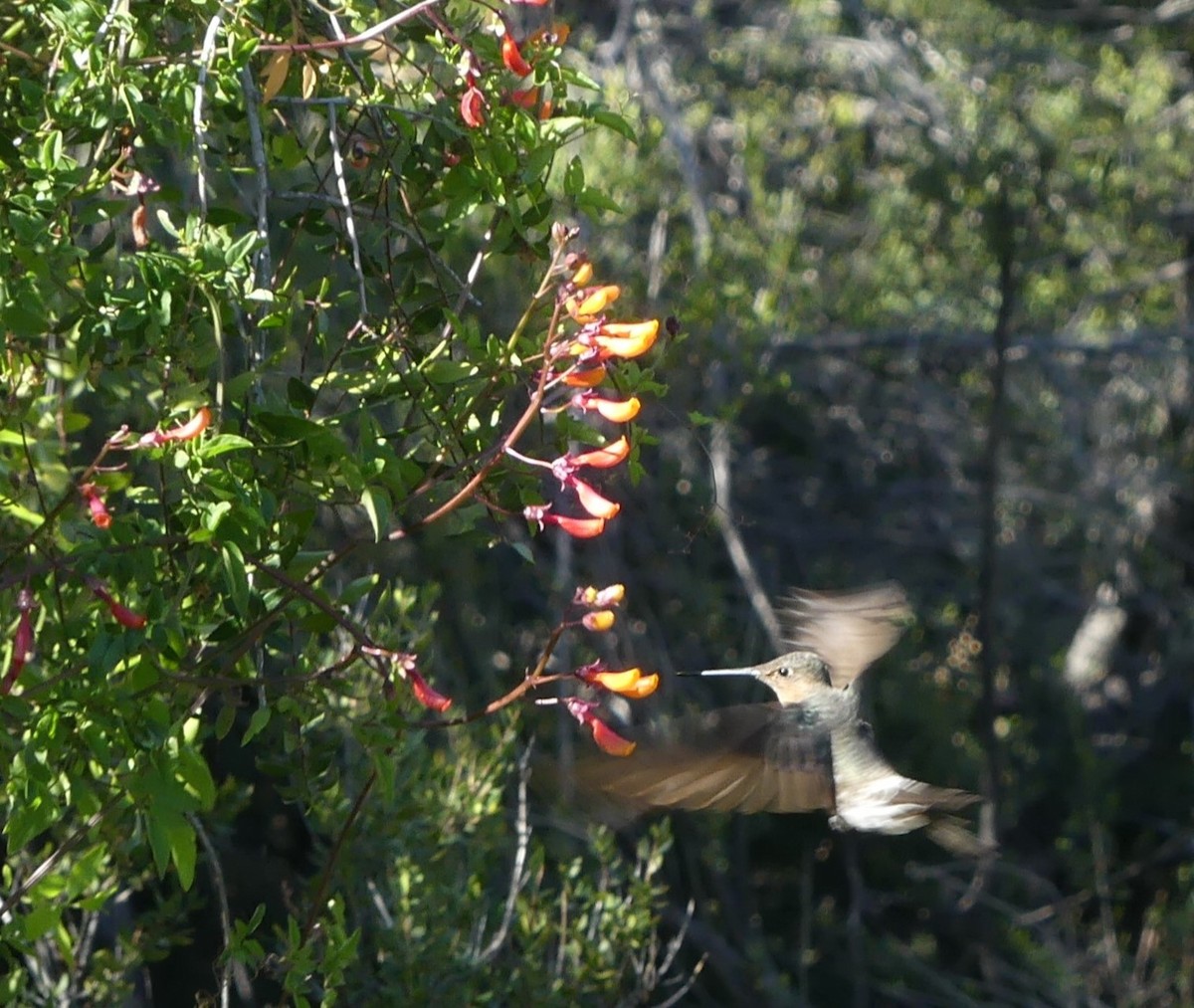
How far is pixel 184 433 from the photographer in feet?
5.88

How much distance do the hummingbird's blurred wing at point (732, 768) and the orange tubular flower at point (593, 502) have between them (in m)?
0.48

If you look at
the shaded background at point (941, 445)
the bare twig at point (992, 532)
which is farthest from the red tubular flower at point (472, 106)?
the bare twig at point (992, 532)

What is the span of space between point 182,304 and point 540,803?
148 inches

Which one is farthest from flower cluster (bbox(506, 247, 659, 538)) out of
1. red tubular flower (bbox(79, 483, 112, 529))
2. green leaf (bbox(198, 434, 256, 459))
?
red tubular flower (bbox(79, 483, 112, 529))

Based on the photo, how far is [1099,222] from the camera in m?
Answer: 7.03

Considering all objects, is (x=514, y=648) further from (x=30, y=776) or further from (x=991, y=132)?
(x=30, y=776)

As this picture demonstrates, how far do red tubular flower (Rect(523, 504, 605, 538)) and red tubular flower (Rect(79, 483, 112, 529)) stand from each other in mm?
485

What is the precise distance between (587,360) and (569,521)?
0.71 ft

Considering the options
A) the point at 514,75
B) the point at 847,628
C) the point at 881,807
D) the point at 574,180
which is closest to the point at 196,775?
the point at 574,180

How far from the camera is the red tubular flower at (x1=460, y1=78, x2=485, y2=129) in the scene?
2.06 meters

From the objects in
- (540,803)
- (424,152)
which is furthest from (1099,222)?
(424,152)

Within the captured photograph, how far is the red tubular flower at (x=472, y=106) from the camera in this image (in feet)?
6.75

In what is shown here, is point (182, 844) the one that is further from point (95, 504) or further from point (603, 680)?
point (603, 680)

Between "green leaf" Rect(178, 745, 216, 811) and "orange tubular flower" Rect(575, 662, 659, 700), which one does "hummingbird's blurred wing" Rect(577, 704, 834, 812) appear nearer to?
"orange tubular flower" Rect(575, 662, 659, 700)
